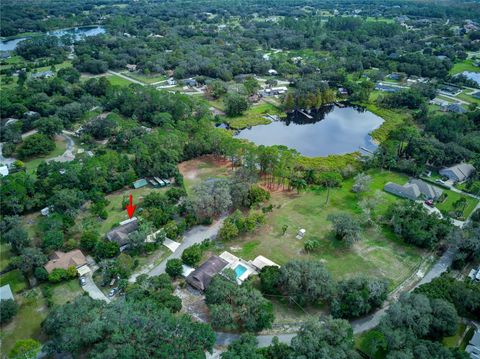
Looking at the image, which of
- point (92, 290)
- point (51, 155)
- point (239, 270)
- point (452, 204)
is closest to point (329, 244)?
point (239, 270)

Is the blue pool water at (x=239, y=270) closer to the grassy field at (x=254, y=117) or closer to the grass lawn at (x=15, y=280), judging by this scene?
the grass lawn at (x=15, y=280)

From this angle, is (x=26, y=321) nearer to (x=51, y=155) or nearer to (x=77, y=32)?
(x=51, y=155)

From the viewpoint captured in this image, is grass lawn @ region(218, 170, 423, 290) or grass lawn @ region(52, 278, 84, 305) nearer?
grass lawn @ region(52, 278, 84, 305)

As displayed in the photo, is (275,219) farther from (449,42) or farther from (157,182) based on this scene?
(449,42)

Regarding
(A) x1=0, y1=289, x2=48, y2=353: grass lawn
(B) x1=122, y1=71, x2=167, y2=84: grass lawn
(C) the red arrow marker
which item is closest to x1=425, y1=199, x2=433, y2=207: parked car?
(C) the red arrow marker

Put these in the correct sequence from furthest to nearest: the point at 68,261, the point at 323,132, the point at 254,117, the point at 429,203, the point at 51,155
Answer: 1. the point at 254,117
2. the point at 323,132
3. the point at 51,155
4. the point at 429,203
5. the point at 68,261

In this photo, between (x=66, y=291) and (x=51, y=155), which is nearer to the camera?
(x=66, y=291)

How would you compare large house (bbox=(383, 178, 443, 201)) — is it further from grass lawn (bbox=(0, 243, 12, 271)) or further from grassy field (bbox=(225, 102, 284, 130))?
grass lawn (bbox=(0, 243, 12, 271))
